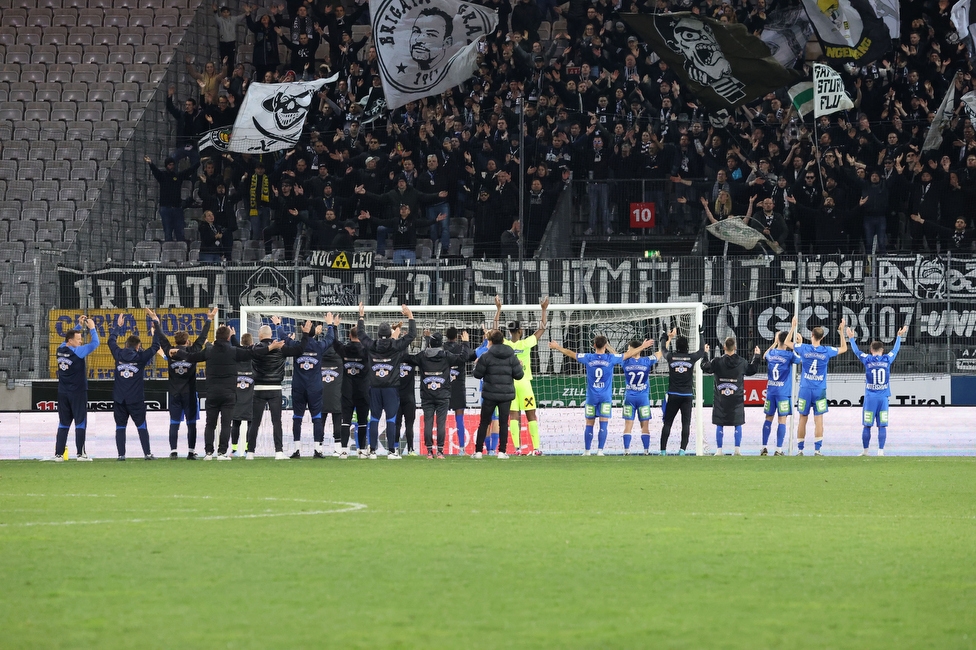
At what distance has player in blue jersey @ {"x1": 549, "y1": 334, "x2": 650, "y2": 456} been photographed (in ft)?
61.5

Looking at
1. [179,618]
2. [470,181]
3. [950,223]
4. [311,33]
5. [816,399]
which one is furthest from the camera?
[311,33]

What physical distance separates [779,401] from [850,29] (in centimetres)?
934

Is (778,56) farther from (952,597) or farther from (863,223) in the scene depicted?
(952,597)

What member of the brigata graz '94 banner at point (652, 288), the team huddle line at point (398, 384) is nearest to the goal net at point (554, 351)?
the brigata graz '94 banner at point (652, 288)

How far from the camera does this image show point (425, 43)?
27000 mm

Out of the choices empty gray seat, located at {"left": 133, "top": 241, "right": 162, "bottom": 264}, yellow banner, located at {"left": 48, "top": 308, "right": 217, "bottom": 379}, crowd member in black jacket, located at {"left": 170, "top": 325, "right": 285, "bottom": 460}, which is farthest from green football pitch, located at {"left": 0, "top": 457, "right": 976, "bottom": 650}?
empty gray seat, located at {"left": 133, "top": 241, "right": 162, "bottom": 264}

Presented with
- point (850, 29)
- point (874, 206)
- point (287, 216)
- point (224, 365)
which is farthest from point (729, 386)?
point (287, 216)

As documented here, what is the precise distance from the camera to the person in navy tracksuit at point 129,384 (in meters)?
17.2

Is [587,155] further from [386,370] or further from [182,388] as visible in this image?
[182,388]

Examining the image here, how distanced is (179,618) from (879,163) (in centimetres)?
1941

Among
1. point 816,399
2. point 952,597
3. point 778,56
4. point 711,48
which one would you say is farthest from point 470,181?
point 952,597

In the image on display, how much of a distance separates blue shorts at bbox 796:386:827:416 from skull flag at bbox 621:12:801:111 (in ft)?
25.1

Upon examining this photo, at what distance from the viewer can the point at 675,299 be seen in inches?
806

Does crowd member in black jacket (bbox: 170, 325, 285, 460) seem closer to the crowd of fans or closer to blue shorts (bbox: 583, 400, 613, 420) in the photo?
blue shorts (bbox: 583, 400, 613, 420)
